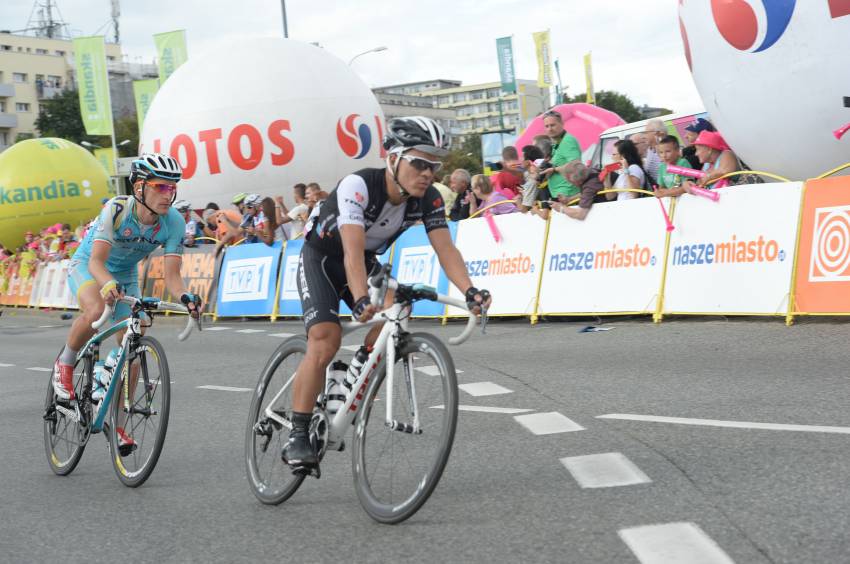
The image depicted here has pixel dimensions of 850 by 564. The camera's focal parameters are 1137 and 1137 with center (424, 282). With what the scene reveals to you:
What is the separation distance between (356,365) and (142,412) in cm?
202

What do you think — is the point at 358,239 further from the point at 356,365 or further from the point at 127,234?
the point at 127,234

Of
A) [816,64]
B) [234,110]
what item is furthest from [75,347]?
[234,110]

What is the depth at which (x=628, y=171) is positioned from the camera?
14414 mm

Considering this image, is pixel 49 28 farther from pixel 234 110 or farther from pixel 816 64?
pixel 816 64

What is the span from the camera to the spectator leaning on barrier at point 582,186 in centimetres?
1415

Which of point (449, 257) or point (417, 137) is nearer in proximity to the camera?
point (417, 137)

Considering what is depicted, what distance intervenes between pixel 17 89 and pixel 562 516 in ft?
431

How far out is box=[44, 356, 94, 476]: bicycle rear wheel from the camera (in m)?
7.52

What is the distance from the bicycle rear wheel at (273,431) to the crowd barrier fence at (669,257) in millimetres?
3989

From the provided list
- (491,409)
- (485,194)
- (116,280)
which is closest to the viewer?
(116,280)

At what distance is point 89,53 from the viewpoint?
54.1m

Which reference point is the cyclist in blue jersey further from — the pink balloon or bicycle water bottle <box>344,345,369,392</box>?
the pink balloon

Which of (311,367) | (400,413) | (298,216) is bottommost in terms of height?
(400,413)

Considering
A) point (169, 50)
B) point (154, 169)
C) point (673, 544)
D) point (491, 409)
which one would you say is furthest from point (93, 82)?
point (673, 544)
